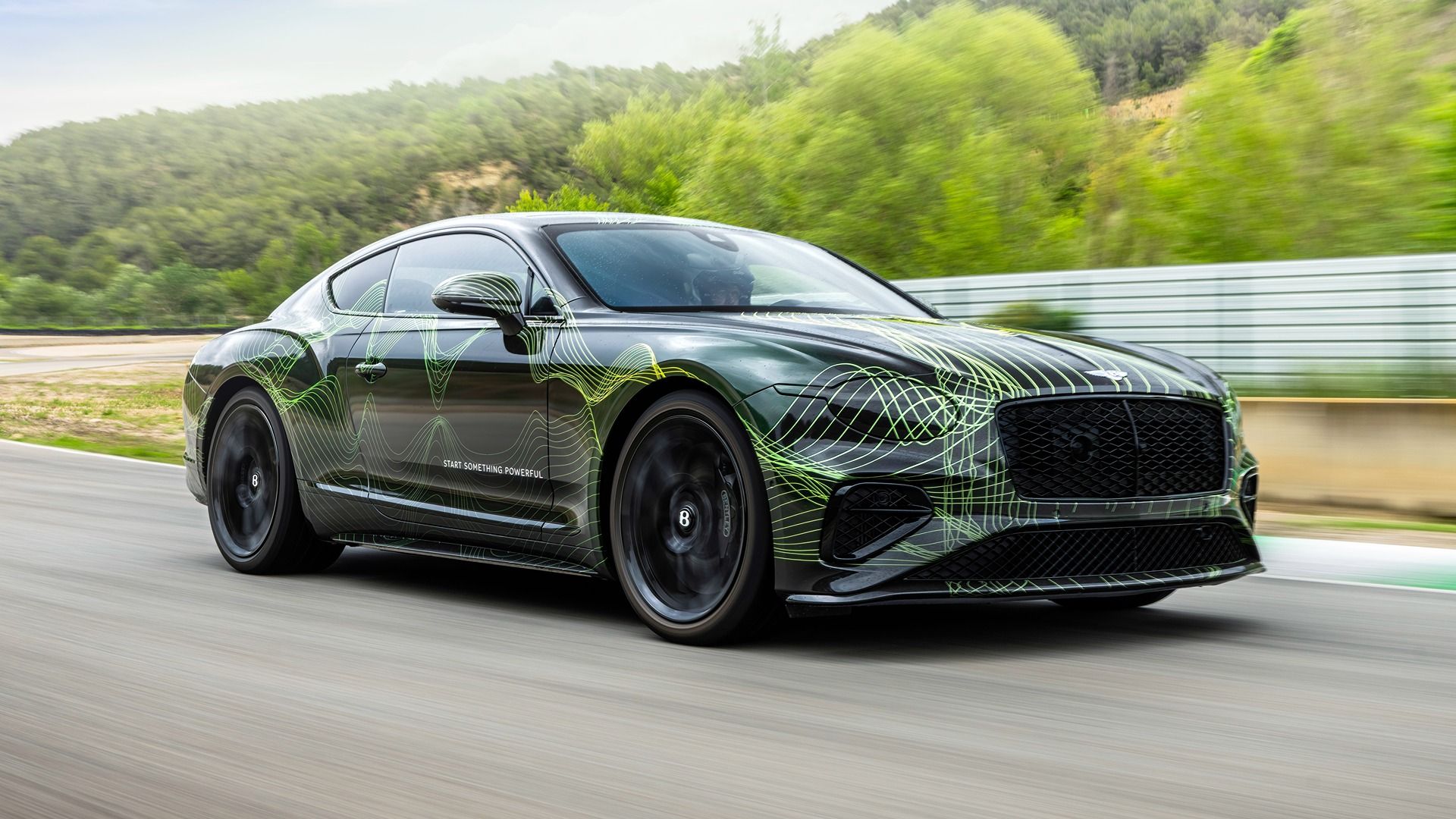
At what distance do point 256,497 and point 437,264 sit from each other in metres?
1.52

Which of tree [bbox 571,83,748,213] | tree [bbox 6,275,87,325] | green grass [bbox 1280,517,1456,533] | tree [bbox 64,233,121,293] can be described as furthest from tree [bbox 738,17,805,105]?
tree [bbox 64,233,121,293]

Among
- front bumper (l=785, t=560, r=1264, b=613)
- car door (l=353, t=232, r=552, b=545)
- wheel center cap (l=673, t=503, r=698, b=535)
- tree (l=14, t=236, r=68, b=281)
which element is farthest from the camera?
tree (l=14, t=236, r=68, b=281)

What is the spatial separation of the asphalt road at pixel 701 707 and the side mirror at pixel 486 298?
1.08 meters

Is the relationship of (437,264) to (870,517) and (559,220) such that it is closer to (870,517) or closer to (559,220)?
(559,220)

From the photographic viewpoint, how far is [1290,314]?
11289 mm

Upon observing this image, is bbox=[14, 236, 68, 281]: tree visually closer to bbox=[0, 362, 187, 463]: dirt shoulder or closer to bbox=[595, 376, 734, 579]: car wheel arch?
bbox=[0, 362, 187, 463]: dirt shoulder

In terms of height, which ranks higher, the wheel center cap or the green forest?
the green forest

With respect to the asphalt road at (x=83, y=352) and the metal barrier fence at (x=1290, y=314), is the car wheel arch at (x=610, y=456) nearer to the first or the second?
the metal barrier fence at (x=1290, y=314)

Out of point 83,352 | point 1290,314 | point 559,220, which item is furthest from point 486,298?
point 83,352

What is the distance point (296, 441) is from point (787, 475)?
2978mm

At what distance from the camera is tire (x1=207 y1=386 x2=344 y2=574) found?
22.6ft

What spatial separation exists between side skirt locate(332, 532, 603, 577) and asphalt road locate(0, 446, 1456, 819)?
8.2 inches

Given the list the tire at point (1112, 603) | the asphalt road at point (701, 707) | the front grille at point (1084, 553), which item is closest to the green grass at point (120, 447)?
the asphalt road at point (701, 707)

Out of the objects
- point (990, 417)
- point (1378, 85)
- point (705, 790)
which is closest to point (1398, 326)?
point (990, 417)
